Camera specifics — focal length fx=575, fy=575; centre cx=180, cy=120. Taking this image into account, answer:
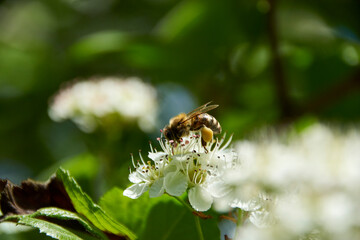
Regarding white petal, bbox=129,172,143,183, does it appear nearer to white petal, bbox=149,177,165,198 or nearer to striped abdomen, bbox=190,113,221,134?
white petal, bbox=149,177,165,198

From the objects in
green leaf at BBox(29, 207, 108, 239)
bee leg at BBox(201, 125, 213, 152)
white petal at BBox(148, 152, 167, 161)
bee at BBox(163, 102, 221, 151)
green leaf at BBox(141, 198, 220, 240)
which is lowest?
green leaf at BBox(29, 207, 108, 239)

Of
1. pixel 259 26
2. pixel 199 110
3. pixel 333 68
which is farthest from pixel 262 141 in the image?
pixel 333 68

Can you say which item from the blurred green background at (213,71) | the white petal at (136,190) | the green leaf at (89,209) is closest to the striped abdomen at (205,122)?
the white petal at (136,190)

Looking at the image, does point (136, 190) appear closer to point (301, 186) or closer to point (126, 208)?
point (126, 208)

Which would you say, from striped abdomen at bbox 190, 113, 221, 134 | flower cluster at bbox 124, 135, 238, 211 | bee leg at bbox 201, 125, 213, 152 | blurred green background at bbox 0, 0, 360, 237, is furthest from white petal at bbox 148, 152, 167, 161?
blurred green background at bbox 0, 0, 360, 237

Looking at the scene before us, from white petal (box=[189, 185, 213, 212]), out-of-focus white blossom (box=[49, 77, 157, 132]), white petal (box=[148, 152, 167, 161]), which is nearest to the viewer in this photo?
white petal (box=[189, 185, 213, 212])

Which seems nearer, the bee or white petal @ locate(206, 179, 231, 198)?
white petal @ locate(206, 179, 231, 198)
